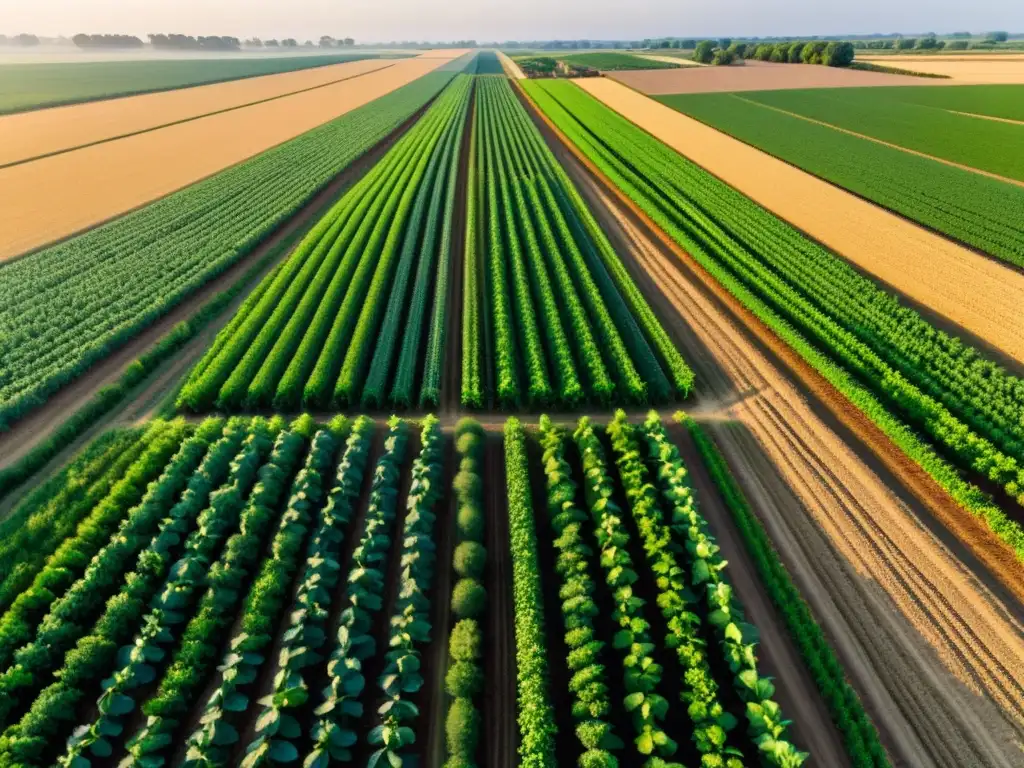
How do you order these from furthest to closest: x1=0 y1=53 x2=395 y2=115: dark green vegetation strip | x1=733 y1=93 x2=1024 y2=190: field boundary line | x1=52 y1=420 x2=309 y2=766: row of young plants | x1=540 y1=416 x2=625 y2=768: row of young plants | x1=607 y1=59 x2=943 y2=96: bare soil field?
x1=0 y1=53 x2=395 y2=115: dark green vegetation strip, x1=607 y1=59 x2=943 y2=96: bare soil field, x1=733 y1=93 x2=1024 y2=190: field boundary line, x1=52 y1=420 x2=309 y2=766: row of young plants, x1=540 y1=416 x2=625 y2=768: row of young plants

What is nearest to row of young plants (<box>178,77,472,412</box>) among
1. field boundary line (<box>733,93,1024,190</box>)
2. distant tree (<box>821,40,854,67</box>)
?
field boundary line (<box>733,93,1024,190</box>)

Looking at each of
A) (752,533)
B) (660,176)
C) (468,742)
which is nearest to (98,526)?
(468,742)

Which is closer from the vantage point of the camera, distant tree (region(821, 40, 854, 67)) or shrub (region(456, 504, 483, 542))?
shrub (region(456, 504, 483, 542))

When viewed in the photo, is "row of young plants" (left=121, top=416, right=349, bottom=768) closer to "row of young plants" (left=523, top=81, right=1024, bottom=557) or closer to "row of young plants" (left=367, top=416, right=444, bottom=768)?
"row of young plants" (left=367, top=416, right=444, bottom=768)

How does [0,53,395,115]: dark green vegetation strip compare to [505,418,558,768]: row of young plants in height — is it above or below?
above

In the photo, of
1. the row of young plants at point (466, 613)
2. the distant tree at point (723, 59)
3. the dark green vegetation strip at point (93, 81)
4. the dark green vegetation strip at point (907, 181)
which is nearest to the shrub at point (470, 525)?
the row of young plants at point (466, 613)

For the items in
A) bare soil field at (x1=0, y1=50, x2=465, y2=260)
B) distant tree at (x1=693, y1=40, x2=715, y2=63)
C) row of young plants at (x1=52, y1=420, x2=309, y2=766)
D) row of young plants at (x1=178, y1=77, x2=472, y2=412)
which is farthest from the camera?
distant tree at (x1=693, y1=40, x2=715, y2=63)

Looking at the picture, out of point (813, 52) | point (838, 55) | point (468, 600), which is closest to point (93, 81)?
point (468, 600)
